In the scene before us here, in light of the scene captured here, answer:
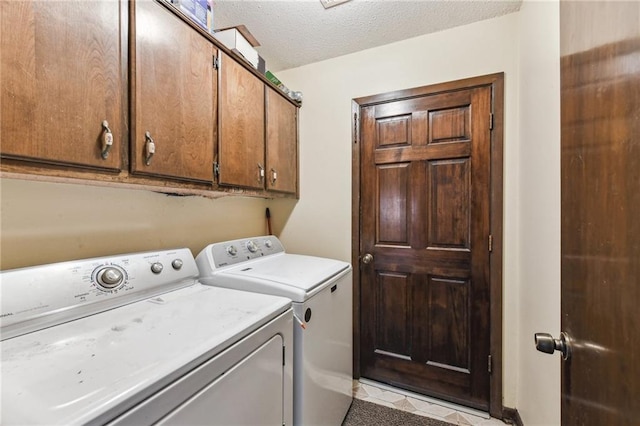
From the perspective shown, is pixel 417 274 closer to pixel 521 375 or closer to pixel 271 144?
pixel 521 375

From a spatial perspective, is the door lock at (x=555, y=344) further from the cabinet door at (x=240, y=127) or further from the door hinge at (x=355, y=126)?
the door hinge at (x=355, y=126)

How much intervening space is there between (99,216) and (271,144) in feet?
3.48

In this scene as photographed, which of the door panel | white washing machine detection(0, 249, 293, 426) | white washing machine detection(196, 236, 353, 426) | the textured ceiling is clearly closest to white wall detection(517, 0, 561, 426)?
the textured ceiling

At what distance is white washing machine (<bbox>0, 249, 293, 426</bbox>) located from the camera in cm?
54

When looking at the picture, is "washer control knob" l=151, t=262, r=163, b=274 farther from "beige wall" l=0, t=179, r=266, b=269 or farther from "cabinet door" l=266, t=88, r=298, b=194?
"cabinet door" l=266, t=88, r=298, b=194

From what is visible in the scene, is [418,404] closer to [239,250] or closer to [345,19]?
[239,250]

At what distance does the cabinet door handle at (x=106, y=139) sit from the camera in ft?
3.02

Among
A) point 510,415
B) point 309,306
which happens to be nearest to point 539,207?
point 309,306

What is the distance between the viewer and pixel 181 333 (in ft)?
2.58

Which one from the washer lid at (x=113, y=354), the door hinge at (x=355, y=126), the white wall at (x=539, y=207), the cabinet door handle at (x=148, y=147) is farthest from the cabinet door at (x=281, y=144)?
the white wall at (x=539, y=207)

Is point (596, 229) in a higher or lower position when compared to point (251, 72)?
lower

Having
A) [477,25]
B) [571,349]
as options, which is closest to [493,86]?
[477,25]

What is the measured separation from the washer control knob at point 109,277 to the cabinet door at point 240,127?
2.02 feet

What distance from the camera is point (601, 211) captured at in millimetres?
511
